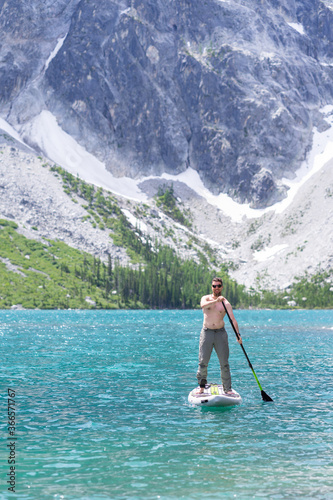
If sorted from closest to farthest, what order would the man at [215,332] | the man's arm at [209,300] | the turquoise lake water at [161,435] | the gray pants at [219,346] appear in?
the turquoise lake water at [161,435]
the man's arm at [209,300]
the man at [215,332]
the gray pants at [219,346]

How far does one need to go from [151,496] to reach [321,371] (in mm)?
25886

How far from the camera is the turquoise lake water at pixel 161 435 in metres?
15.2

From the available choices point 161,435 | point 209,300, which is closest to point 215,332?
point 209,300

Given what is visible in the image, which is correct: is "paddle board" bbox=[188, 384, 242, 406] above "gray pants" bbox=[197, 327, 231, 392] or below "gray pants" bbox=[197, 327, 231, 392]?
below

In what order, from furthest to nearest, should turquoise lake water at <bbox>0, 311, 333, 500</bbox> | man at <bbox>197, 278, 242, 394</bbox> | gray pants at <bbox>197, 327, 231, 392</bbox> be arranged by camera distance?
gray pants at <bbox>197, 327, 231, 392</bbox>
man at <bbox>197, 278, 242, 394</bbox>
turquoise lake water at <bbox>0, 311, 333, 500</bbox>

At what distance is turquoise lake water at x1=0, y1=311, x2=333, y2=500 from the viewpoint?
1519cm

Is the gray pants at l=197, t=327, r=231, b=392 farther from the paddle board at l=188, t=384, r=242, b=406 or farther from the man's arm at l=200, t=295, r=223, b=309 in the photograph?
the man's arm at l=200, t=295, r=223, b=309

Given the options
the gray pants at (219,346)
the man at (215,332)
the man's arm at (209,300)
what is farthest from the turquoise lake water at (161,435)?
the man's arm at (209,300)

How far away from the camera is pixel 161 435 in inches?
802

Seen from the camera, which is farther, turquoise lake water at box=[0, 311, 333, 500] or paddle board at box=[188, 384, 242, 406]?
paddle board at box=[188, 384, 242, 406]

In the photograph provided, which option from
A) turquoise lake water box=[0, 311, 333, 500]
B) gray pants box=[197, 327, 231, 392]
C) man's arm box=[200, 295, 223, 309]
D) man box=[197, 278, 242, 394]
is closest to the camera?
turquoise lake water box=[0, 311, 333, 500]

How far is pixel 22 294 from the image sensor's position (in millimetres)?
184750

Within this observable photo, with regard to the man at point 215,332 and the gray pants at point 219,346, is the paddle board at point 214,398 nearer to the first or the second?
the man at point 215,332

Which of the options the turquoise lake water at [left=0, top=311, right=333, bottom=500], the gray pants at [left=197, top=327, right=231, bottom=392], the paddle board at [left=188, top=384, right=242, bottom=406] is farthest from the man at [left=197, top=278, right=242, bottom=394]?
the turquoise lake water at [left=0, top=311, right=333, bottom=500]
